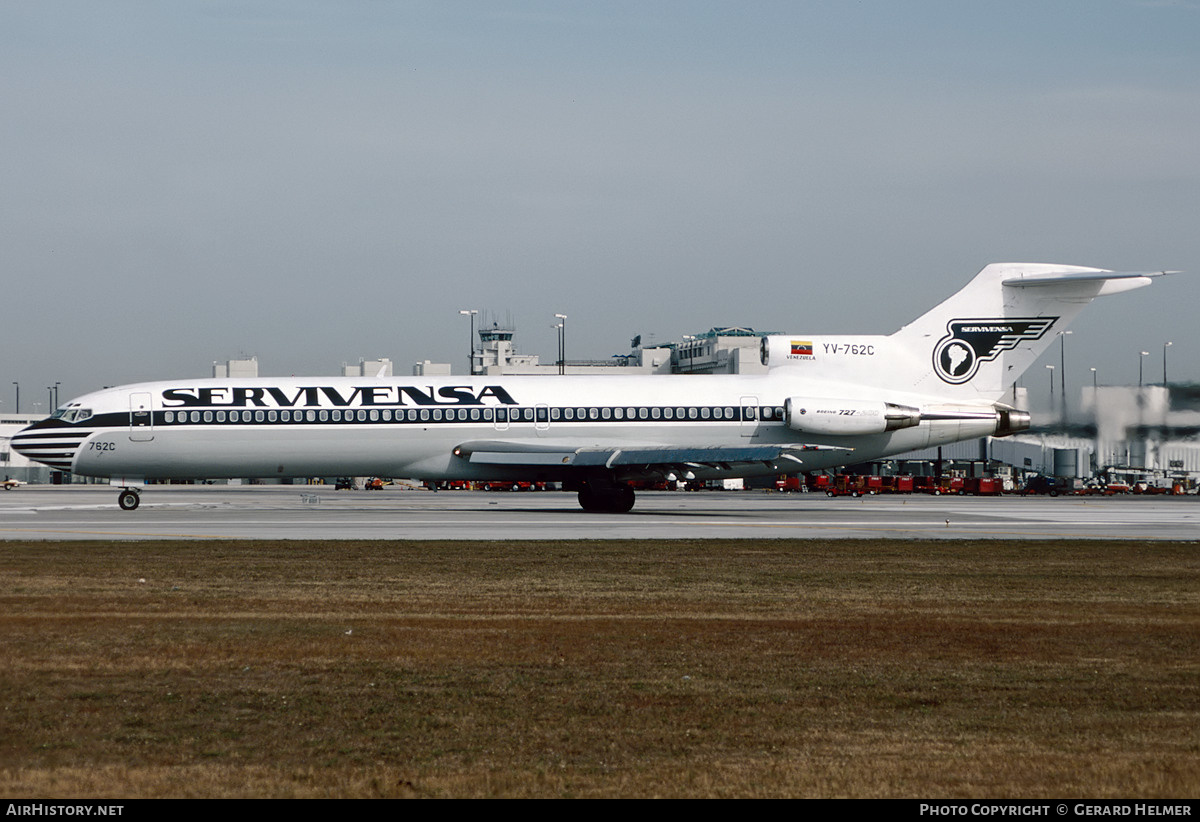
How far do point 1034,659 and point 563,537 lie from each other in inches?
684

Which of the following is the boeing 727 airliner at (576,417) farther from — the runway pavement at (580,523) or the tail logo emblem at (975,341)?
the runway pavement at (580,523)

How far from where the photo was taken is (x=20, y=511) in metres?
42.0

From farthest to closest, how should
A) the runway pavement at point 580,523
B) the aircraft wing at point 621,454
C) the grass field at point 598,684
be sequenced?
the aircraft wing at point 621,454, the runway pavement at point 580,523, the grass field at point 598,684

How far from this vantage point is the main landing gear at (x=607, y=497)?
4141 cm

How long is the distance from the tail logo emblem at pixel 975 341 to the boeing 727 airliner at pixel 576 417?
47 mm

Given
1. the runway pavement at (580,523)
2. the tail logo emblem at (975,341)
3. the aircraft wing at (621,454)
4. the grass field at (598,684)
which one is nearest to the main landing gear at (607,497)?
the runway pavement at (580,523)

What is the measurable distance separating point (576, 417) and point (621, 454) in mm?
2371

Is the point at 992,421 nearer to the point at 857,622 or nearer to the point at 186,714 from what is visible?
the point at 857,622

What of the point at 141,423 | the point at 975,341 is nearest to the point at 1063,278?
the point at 975,341

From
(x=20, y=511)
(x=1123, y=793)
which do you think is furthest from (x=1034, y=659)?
(x=20, y=511)

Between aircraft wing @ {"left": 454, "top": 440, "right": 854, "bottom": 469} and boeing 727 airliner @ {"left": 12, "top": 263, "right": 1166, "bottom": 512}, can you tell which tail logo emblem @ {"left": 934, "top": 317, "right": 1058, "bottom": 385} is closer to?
boeing 727 airliner @ {"left": 12, "top": 263, "right": 1166, "bottom": 512}

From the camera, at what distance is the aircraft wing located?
39219 millimetres

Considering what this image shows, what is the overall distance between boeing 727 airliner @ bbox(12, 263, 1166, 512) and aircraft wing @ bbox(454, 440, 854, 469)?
0.24 ft

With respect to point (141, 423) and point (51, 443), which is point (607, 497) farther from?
point (51, 443)
